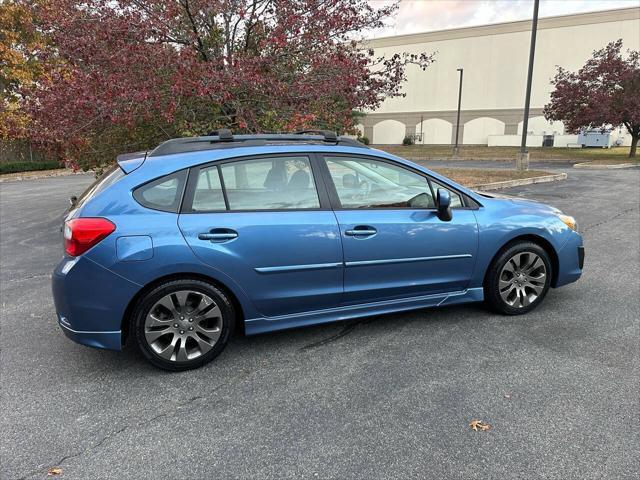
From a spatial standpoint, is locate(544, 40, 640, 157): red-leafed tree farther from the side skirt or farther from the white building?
the side skirt

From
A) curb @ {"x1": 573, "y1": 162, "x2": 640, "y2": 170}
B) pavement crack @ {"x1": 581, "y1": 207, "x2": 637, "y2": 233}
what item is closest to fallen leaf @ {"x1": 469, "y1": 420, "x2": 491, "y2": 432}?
pavement crack @ {"x1": 581, "y1": 207, "x2": 637, "y2": 233}

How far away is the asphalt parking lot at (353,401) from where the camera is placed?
91.4 inches

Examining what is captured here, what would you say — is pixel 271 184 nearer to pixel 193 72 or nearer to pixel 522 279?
pixel 522 279

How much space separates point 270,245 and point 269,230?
0.11m

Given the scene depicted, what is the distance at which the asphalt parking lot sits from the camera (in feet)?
7.62

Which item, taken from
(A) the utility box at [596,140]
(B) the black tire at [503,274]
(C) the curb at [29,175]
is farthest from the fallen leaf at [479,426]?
(A) the utility box at [596,140]

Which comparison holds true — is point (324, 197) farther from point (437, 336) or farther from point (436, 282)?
point (437, 336)

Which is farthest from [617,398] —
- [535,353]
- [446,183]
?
[446,183]

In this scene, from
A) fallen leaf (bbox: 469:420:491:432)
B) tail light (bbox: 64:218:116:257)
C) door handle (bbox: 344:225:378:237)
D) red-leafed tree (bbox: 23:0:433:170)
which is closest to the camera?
fallen leaf (bbox: 469:420:491:432)

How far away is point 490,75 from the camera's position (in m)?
57.2

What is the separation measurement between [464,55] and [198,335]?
63.5m

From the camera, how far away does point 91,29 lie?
7.16 meters

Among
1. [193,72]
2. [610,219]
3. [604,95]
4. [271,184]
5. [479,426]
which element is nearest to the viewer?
[479,426]

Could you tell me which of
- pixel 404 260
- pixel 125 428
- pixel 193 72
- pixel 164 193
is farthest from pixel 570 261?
pixel 193 72
